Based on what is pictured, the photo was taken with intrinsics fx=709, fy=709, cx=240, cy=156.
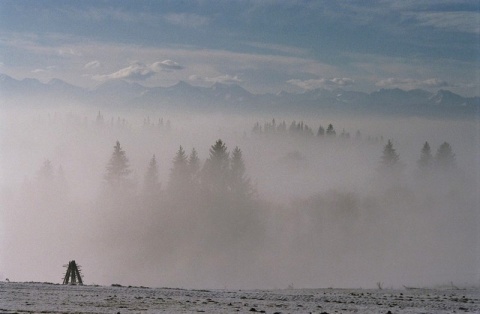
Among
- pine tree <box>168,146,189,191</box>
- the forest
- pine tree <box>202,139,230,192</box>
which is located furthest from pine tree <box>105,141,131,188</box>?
pine tree <box>202,139,230,192</box>

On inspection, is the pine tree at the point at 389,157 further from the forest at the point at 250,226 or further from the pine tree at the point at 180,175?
the pine tree at the point at 180,175

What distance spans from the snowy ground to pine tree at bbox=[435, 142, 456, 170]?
3895 inches

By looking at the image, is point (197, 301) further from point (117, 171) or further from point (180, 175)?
point (117, 171)

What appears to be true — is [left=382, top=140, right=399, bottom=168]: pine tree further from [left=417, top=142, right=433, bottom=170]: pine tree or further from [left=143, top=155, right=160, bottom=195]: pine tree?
[left=143, top=155, right=160, bottom=195]: pine tree

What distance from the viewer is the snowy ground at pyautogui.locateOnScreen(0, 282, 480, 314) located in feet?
65.8

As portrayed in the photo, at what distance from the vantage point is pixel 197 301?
Result: 22.5m

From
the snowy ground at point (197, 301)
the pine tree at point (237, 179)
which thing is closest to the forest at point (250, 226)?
the pine tree at point (237, 179)

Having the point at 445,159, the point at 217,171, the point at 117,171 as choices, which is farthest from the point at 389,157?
the point at 117,171

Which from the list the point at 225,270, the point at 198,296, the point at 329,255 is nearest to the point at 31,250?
the point at 225,270

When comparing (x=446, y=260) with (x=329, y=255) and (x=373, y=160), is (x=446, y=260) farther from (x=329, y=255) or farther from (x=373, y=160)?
(x=373, y=160)

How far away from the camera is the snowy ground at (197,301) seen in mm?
20047

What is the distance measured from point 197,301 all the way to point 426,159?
106113 millimetres

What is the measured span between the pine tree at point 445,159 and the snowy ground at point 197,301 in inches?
3895

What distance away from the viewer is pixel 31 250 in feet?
332
